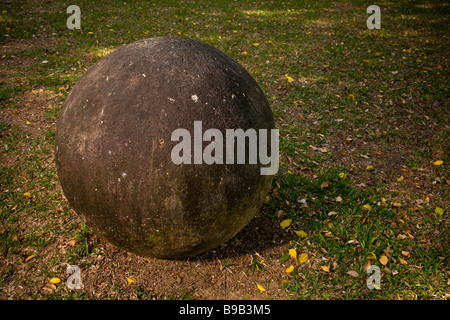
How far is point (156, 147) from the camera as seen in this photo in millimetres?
2279

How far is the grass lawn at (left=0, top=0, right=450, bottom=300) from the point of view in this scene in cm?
306

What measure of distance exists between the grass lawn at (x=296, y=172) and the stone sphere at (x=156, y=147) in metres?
0.69

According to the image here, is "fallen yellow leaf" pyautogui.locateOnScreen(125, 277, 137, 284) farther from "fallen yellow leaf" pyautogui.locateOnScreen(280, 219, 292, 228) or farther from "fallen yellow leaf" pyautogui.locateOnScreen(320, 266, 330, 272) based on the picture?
"fallen yellow leaf" pyautogui.locateOnScreen(320, 266, 330, 272)

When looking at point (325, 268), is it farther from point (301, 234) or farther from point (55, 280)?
point (55, 280)

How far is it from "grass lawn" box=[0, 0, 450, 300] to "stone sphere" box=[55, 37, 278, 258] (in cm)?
69

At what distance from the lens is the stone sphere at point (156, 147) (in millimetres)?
2305

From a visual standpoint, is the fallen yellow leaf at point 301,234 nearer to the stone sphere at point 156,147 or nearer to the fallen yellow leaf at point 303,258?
the fallen yellow leaf at point 303,258

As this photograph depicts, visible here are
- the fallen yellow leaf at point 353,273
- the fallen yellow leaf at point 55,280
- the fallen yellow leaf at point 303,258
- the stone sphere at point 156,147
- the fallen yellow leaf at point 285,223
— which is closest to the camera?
the stone sphere at point 156,147

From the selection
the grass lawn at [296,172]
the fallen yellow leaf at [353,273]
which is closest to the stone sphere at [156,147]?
the grass lawn at [296,172]

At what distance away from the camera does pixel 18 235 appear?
11.1ft

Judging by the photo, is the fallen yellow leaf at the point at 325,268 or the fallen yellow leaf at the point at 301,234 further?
the fallen yellow leaf at the point at 301,234

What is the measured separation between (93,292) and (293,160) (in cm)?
292

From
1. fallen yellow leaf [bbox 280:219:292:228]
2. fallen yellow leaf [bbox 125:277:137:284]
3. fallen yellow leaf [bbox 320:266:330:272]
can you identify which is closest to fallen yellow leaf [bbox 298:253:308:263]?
fallen yellow leaf [bbox 320:266:330:272]

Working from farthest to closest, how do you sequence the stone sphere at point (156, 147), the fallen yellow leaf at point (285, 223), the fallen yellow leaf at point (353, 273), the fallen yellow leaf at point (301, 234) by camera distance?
1. the fallen yellow leaf at point (285, 223)
2. the fallen yellow leaf at point (301, 234)
3. the fallen yellow leaf at point (353, 273)
4. the stone sphere at point (156, 147)
